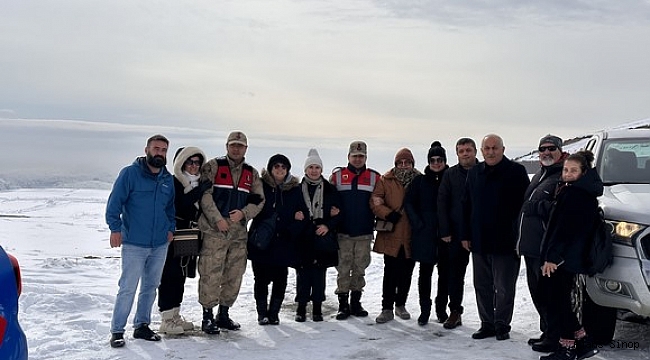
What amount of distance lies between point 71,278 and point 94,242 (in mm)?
9453

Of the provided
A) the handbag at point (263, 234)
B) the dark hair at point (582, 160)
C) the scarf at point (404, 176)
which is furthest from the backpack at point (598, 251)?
the handbag at point (263, 234)

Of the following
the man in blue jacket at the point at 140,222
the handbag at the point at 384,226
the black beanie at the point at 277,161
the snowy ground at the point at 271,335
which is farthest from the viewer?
the handbag at the point at 384,226

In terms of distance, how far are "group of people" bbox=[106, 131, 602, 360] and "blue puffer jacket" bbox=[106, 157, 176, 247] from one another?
1 centimetres

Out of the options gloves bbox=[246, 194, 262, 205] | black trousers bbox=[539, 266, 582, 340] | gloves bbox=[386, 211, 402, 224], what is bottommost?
black trousers bbox=[539, 266, 582, 340]

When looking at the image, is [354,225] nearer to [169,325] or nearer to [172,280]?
[172,280]

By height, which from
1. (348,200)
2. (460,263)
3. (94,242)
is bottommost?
(94,242)

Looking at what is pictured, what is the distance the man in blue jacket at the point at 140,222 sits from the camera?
5672mm

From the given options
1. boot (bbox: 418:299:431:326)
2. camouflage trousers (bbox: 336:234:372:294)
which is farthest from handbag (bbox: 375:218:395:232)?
boot (bbox: 418:299:431:326)

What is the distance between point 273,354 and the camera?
5504 millimetres

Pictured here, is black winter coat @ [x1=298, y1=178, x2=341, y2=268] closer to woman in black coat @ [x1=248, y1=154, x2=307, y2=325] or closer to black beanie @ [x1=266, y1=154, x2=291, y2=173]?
woman in black coat @ [x1=248, y1=154, x2=307, y2=325]

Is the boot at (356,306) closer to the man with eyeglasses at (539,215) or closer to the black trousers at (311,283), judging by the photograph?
the black trousers at (311,283)

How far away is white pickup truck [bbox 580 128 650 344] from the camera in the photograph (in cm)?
471

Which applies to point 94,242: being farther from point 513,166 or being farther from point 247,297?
point 513,166

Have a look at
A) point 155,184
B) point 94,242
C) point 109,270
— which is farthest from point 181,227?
point 94,242
